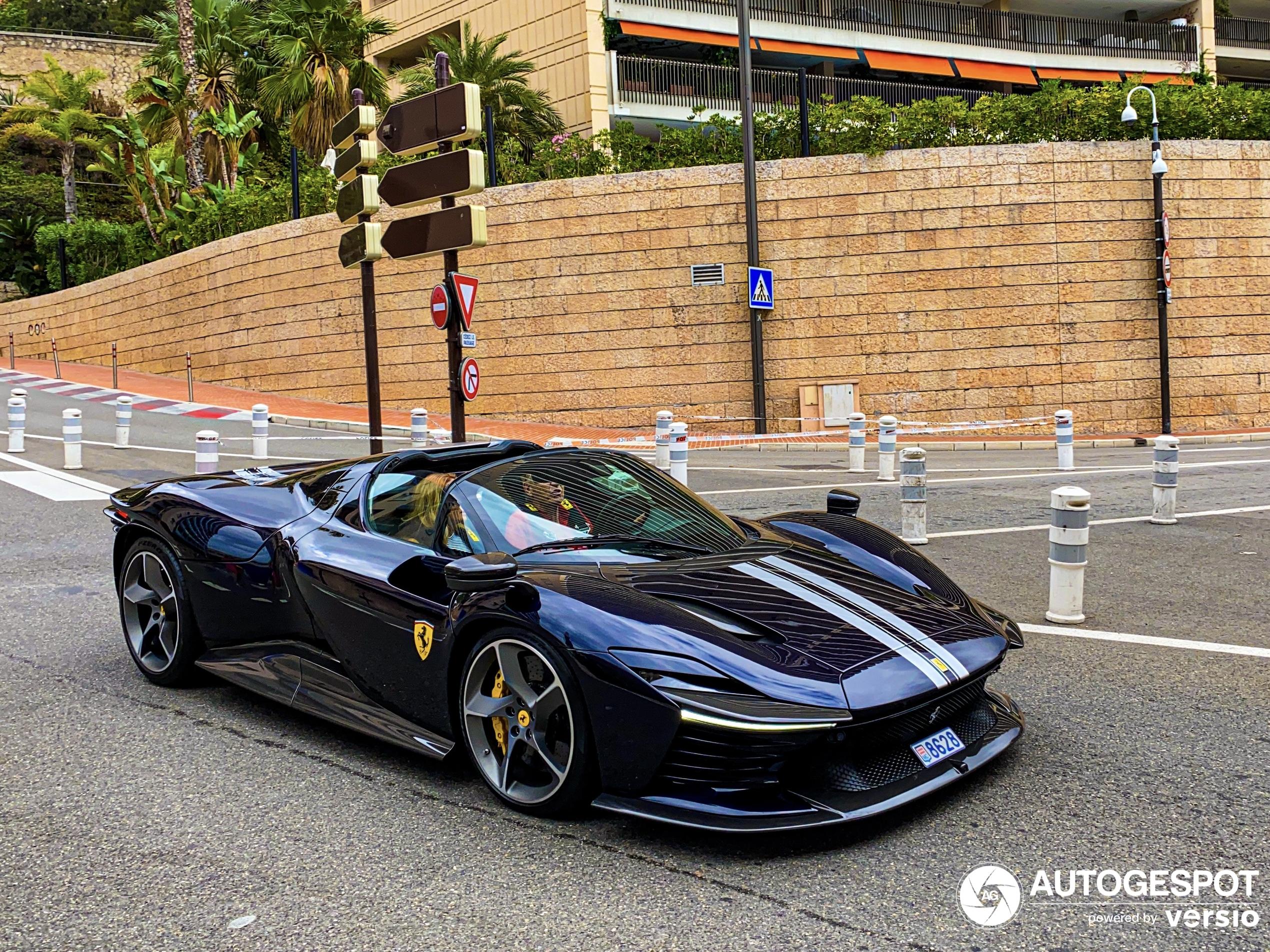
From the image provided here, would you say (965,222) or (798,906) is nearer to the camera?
(798,906)

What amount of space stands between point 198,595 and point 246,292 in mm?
23210

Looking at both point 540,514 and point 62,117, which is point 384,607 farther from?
point 62,117

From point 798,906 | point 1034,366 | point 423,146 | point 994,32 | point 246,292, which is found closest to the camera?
point 798,906

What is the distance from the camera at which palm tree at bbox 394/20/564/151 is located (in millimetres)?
27172

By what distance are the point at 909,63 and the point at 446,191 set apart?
23.8 meters

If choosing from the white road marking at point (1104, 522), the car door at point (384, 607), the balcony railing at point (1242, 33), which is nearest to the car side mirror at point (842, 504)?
the car door at point (384, 607)

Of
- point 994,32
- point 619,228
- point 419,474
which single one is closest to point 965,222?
point 619,228

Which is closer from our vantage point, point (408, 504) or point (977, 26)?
point (408, 504)

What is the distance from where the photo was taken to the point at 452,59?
27406mm

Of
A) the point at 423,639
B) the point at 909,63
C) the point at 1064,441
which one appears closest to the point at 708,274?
the point at 1064,441

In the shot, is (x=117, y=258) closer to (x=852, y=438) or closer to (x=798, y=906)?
(x=852, y=438)

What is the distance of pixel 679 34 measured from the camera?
97.0 ft

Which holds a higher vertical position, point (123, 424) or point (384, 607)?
point (123, 424)

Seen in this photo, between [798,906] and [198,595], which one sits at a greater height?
[198,595]
